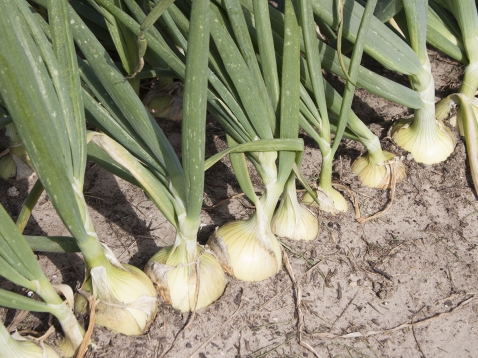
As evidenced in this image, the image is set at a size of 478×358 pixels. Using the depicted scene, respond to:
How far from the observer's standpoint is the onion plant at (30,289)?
3.85 feet

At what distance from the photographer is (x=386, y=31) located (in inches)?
68.5

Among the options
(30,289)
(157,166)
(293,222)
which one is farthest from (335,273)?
(30,289)

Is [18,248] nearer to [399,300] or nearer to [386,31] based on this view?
[399,300]

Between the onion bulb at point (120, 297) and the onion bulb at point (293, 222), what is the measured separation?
17.4 inches

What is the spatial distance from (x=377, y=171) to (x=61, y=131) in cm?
107

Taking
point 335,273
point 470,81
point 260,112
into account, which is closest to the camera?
point 260,112

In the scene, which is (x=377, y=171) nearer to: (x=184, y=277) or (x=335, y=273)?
(x=335, y=273)

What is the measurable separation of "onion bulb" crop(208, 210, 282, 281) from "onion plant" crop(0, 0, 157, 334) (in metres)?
0.23

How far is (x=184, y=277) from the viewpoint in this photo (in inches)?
58.7

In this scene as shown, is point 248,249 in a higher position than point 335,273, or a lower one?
higher

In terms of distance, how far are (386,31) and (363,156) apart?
0.42 metres

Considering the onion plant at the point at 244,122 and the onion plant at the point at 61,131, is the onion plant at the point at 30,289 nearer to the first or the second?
the onion plant at the point at 61,131

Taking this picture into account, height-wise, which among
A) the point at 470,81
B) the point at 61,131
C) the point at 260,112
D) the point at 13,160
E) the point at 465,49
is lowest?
the point at 13,160

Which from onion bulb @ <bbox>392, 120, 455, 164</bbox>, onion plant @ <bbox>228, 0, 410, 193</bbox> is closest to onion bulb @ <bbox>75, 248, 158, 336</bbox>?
onion plant @ <bbox>228, 0, 410, 193</bbox>
